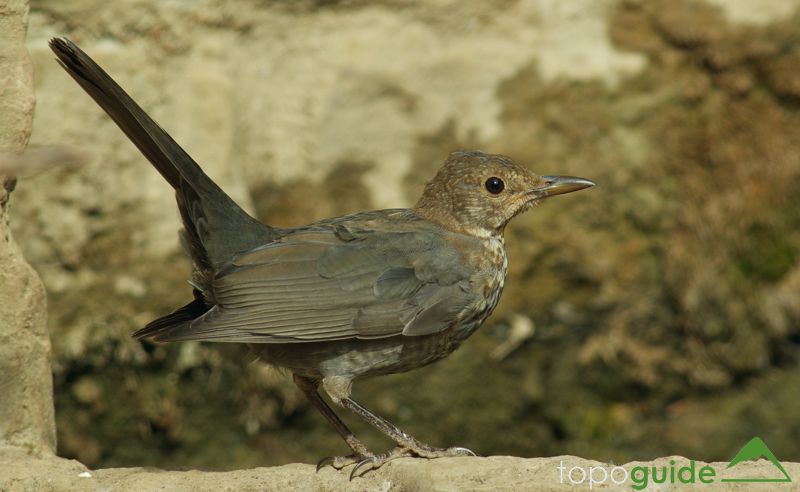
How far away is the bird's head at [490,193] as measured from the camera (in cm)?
492

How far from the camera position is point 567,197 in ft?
23.5

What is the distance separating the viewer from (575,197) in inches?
282

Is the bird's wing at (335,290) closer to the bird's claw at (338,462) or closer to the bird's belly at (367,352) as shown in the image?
the bird's belly at (367,352)

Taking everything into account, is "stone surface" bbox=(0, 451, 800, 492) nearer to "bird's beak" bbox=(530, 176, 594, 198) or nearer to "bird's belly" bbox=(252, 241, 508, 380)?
"bird's belly" bbox=(252, 241, 508, 380)

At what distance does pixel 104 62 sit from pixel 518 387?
326cm

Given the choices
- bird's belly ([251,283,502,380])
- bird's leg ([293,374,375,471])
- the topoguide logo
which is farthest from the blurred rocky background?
the topoguide logo

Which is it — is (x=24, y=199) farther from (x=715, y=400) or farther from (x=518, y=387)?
(x=715, y=400)

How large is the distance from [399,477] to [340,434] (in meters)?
0.69

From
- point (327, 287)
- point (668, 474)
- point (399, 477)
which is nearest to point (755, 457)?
point (668, 474)

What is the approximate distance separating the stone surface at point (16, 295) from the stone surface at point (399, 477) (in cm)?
16

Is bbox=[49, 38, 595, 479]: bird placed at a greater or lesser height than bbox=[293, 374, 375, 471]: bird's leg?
greater

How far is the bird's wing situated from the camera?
4.36 m

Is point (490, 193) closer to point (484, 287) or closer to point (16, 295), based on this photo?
point (484, 287)

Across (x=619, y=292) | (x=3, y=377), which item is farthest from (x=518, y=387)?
(x=3, y=377)
